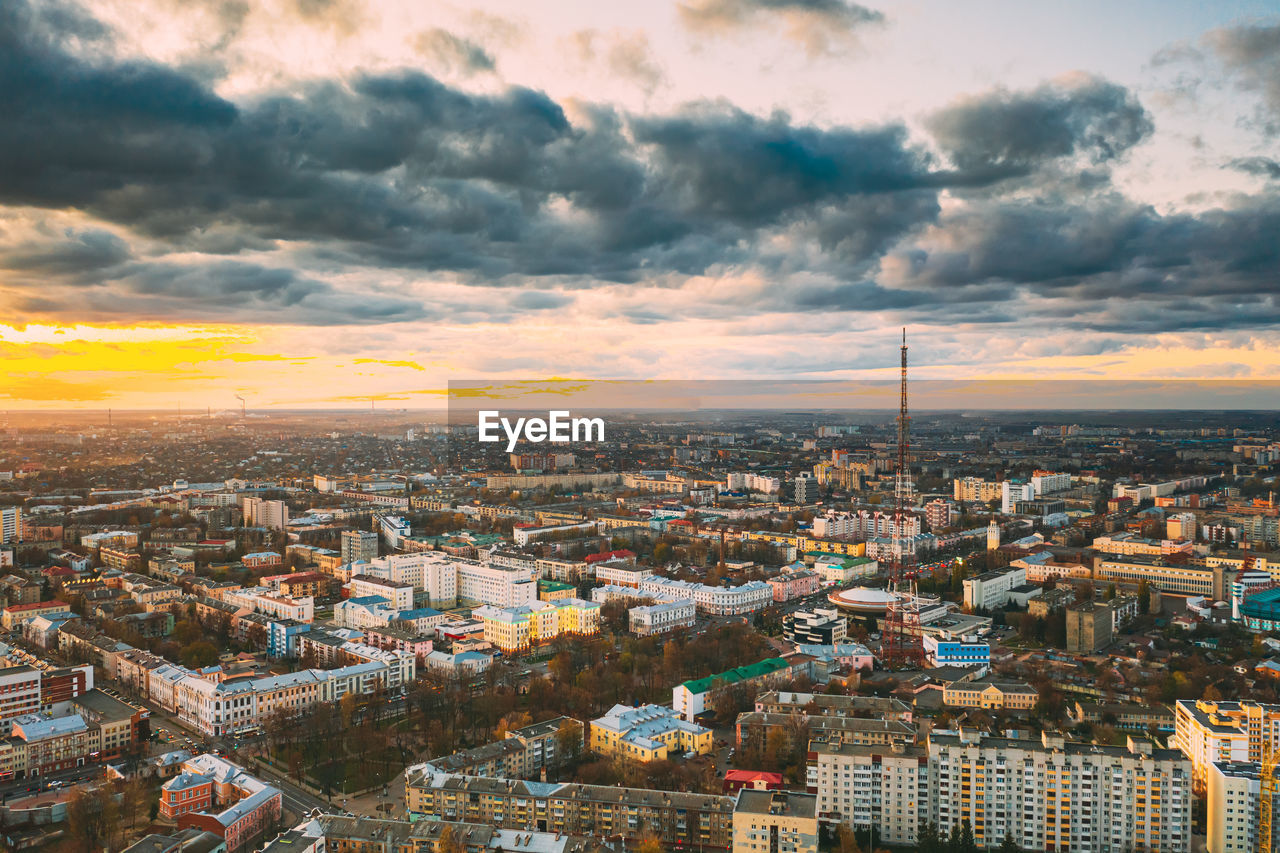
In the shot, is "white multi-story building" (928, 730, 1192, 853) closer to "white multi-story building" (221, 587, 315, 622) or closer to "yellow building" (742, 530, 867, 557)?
"white multi-story building" (221, 587, 315, 622)

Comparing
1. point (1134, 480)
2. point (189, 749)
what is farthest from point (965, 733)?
point (1134, 480)

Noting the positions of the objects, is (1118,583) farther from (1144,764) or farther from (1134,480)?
(1134,480)

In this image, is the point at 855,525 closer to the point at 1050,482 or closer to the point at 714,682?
the point at 1050,482

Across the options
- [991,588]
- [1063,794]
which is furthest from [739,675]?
[991,588]

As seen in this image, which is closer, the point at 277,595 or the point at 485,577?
the point at 277,595

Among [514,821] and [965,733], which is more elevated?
[965,733]

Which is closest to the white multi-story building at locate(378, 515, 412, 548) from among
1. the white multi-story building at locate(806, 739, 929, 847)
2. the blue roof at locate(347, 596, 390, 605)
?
the blue roof at locate(347, 596, 390, 605)
